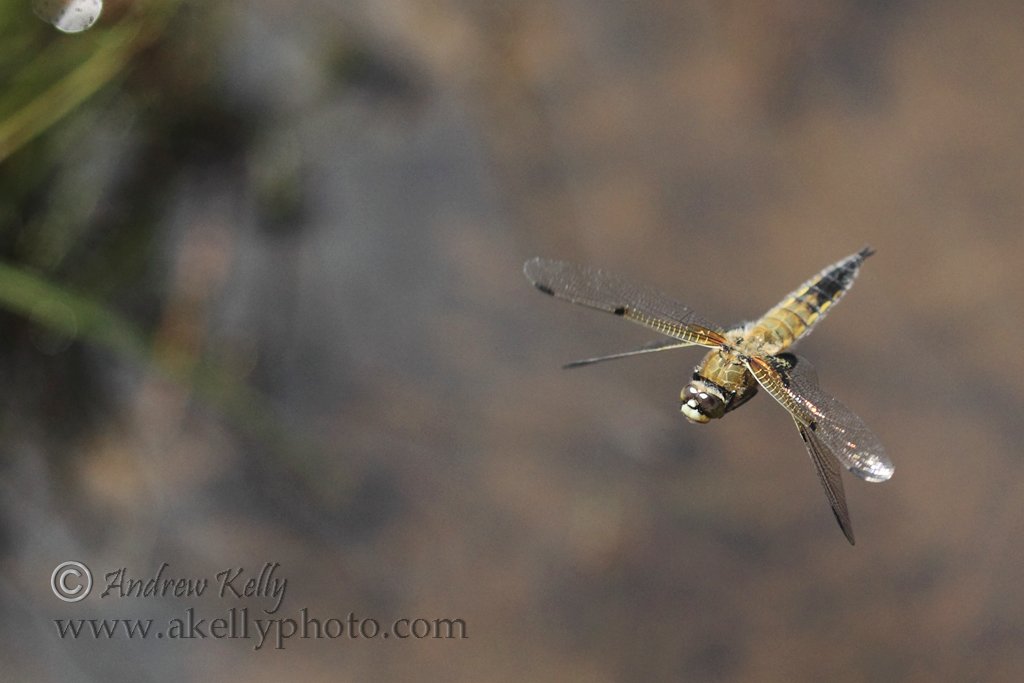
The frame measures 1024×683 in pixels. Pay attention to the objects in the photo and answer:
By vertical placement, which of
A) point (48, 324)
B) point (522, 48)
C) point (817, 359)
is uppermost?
point (522, 48)

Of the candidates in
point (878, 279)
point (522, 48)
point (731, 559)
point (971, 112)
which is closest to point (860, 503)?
point (731, 559)

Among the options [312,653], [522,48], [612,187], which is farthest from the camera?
[522,48]

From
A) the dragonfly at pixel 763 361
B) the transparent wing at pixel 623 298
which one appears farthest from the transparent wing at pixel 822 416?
the transparent wing at pixel 623 298

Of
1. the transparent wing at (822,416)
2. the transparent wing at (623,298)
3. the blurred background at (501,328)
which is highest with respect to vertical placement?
the transparent wing at (623,298)

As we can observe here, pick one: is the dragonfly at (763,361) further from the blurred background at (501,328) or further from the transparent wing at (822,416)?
the blurred background at (501,328)

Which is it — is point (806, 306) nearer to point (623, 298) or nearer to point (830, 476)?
point (623, 298)

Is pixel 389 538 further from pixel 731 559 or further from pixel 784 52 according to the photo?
pixel 784 52

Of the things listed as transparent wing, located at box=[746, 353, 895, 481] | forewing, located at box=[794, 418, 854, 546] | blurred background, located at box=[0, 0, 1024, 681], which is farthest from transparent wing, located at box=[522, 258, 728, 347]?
blurred background, located at box=[0, 0, 1024, 681]

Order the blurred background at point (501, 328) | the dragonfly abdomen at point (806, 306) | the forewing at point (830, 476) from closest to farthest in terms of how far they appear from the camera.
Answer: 1. the forewing at point (830, 476)
2. the dragonfly abdomen at point (806, 306)
3. the blurred background at point (501, 328)
